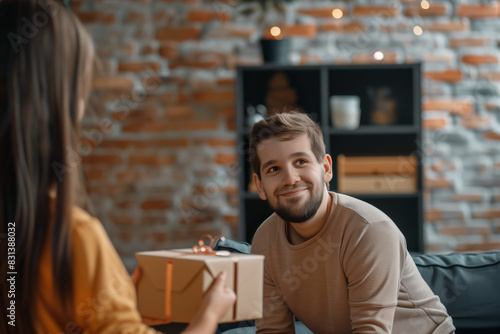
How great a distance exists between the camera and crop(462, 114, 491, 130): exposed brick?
3488mm

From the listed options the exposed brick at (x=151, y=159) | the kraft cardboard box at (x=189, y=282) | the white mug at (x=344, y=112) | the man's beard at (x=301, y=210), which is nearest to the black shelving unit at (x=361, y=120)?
the white mug at (x=344, y=112)

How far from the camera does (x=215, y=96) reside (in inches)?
140

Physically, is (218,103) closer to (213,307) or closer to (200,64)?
(200,64)

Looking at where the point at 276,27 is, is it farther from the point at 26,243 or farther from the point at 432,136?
the point at 26,243

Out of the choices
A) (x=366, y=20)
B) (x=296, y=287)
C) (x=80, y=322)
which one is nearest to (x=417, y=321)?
(x=296, y=287)

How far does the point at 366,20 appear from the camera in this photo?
354cm

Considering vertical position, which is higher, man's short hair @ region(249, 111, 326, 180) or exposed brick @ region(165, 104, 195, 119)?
exposed brick @ region(165, 104, 195, 119)

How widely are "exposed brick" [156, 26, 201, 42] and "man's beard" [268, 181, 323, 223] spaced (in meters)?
2.18

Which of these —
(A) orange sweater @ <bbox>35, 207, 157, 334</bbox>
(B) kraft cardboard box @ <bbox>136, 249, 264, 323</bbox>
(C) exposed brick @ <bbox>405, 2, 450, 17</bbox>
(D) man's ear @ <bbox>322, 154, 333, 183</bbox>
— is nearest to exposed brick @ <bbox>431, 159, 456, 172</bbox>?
(C) exposed brick @ <bbox>405, 2, 450, 17</bbox>

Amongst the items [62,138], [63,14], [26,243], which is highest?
[63,14]

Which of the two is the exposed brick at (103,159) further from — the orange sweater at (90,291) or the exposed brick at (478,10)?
the orange sweater at (90,291)

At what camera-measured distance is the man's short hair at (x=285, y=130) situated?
1603 mm

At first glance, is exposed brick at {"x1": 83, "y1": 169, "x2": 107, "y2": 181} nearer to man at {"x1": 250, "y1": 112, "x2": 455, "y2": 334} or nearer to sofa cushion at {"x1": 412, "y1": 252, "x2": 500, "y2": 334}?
man at {"x1": 250, "y1": 112, "x2": 455, "y2": 334}

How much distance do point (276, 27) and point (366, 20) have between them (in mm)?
545
